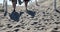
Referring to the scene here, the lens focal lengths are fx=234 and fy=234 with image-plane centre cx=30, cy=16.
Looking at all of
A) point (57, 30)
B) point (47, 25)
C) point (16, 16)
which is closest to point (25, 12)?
point (16, 16)

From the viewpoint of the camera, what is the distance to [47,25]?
9.06 m

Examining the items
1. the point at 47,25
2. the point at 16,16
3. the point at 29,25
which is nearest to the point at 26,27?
the point at 29,25

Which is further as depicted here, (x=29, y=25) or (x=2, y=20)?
(x=2, y=20)

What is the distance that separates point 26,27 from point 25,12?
6.67ft

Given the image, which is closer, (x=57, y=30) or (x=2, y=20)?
(x=57, y=30)

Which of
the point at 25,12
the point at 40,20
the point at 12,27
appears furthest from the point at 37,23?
the point at 25,12

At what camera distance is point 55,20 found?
9.54m

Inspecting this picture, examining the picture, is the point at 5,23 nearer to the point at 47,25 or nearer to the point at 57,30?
the point at 47,25

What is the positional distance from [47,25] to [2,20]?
7.57 ft

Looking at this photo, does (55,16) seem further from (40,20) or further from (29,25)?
(29,25)

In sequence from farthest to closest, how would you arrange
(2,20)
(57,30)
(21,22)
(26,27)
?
(2,20) → (21,22) → (26,27) → (57,30)

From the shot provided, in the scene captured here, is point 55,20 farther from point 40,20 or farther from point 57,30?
point 57,30

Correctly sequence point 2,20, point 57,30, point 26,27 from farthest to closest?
point 2,20 < point 26,27 < point 57,30

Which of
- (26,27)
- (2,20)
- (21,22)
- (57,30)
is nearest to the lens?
(57,30)
